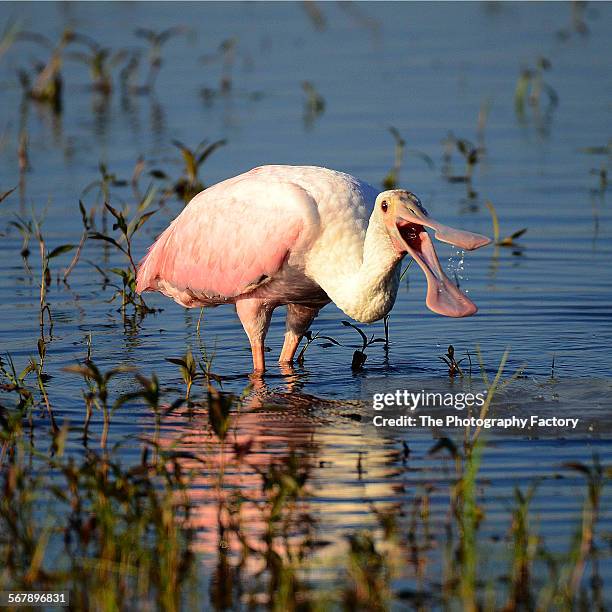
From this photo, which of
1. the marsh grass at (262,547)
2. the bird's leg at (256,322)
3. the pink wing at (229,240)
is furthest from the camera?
the bird's leg at (256,322)

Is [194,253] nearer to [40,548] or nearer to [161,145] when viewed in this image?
[40,548]

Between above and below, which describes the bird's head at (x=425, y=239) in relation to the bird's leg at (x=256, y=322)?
above

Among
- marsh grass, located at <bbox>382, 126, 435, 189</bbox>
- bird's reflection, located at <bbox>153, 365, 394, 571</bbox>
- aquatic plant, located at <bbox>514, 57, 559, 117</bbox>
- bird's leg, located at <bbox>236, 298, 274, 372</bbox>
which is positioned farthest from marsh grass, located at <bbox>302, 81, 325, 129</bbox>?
bird's reflection, located at <bbox>153, 365, 394, 571</bbox>

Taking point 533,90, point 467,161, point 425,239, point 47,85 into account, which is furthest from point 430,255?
point 47,85

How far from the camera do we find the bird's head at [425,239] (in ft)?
23.0

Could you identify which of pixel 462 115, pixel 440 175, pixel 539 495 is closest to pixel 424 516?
pixel 539 495

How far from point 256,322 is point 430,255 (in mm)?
1526

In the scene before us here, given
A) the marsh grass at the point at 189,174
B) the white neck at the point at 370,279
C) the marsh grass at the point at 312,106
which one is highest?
the marsh grass at the point at 312,106

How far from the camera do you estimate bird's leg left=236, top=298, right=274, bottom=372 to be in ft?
27.4

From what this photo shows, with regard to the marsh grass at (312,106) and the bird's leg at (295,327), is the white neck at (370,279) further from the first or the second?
the marsh grass at (312,106)

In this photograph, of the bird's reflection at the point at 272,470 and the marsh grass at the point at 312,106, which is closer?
the bird's reflection at the point at 272,470

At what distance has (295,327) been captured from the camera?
864 cm

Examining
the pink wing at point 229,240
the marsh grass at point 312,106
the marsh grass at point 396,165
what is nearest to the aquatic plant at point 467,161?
the marsh grass at point 396,165

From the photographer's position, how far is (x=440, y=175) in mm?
13500
